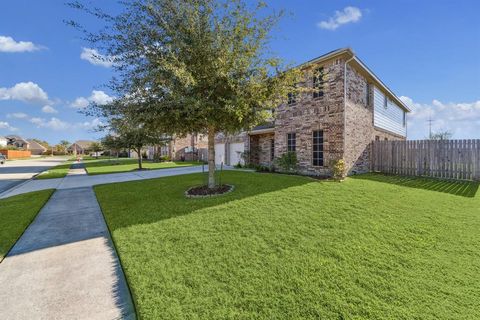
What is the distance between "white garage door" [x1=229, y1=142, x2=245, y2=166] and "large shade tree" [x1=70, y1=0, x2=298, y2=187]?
10.5 m

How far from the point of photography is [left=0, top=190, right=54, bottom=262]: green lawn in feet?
14.8

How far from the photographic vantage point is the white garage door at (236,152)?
17663 millimetres

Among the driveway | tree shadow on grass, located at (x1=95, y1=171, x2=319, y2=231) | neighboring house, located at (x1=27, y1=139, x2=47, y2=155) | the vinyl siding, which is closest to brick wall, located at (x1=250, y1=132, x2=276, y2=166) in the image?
the vinyl siding

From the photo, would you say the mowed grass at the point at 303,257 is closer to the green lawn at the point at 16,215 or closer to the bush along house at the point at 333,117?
the green lawn at the point at 16,215

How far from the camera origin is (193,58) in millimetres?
6379

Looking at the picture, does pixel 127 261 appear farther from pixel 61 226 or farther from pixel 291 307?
pixel 61 226

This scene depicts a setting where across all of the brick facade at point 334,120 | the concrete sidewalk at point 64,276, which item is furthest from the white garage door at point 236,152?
the concrete sidewalk at point 64,276

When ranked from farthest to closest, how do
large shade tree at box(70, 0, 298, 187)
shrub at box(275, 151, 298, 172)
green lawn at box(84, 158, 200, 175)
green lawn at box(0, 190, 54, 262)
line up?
green lawn at box(84, 158, 200, 175), shrub at box(275, 151, 298, 172), large shade tree at box(70, 0, 298, 187), green lawn at box(0, 190, 54, 262)

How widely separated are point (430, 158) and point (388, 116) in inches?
228

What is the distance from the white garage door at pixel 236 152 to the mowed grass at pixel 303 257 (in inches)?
441

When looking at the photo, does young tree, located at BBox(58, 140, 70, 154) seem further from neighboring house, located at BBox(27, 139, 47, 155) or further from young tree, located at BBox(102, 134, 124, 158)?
young tree, located at BBox(102, 134, 124, 158)

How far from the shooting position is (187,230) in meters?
4.63

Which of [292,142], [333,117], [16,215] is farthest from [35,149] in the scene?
[333,117]

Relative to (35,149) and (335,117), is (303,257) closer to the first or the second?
(335,117)
